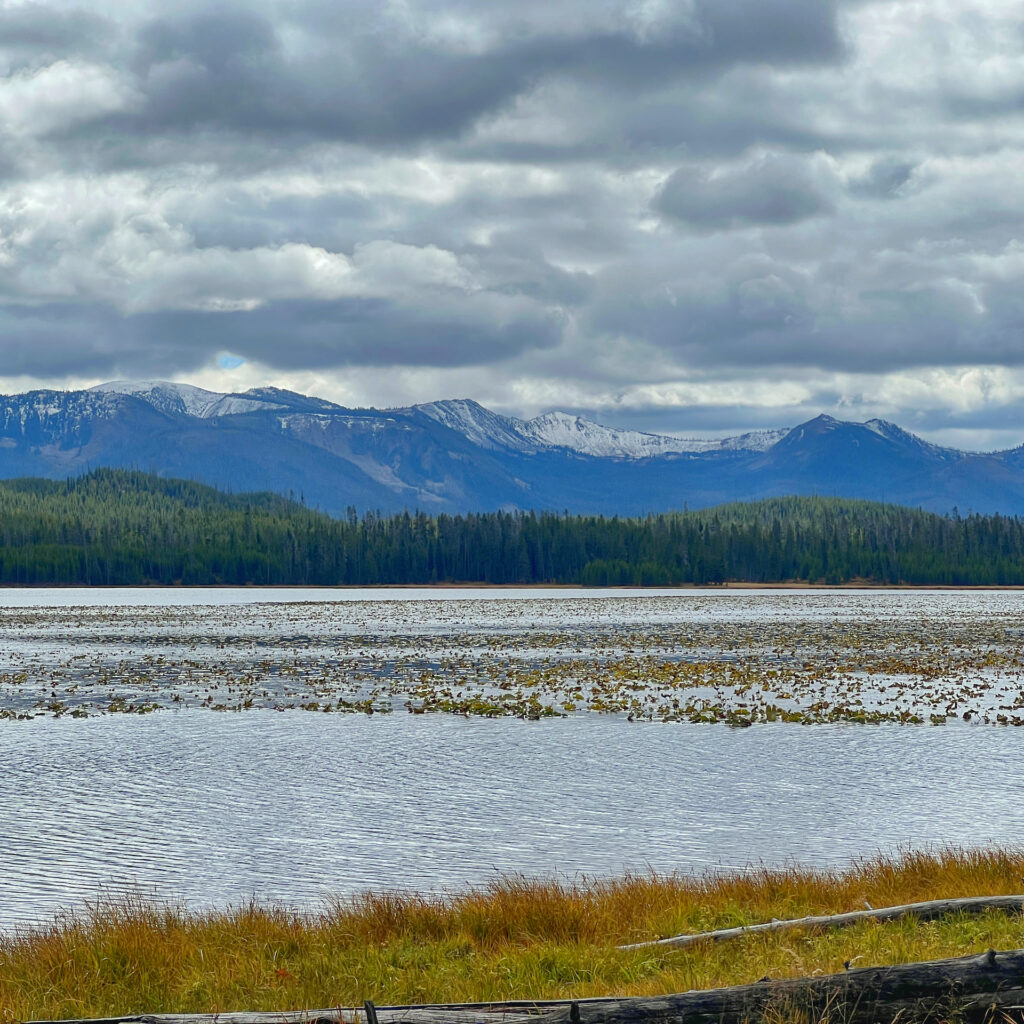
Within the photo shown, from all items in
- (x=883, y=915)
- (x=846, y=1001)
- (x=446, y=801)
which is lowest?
(x=446, y=801)

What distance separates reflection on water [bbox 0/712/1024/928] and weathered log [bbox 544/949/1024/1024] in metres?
9.78

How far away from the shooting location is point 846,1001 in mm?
9195

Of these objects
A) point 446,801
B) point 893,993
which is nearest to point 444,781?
point 446,801

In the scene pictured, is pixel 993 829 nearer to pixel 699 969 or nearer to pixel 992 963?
pixel 699 969

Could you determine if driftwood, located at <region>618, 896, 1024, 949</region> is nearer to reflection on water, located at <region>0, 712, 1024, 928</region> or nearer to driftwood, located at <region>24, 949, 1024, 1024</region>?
driftwood, located at <region>24, 949, 1024, 1024</region>

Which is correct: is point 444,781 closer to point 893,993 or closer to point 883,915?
point 883,915

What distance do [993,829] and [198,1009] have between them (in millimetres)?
16012

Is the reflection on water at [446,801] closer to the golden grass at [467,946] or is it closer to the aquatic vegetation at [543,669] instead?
the golden grass at [467,946]

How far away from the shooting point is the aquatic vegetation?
39.0m

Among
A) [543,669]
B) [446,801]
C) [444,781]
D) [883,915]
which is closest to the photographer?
[883,915]

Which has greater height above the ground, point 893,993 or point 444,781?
point 893,993

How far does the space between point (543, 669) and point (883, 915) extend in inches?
1543

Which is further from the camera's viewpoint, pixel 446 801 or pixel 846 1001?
pixel 446 801

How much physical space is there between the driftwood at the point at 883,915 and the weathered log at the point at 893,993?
388cm
